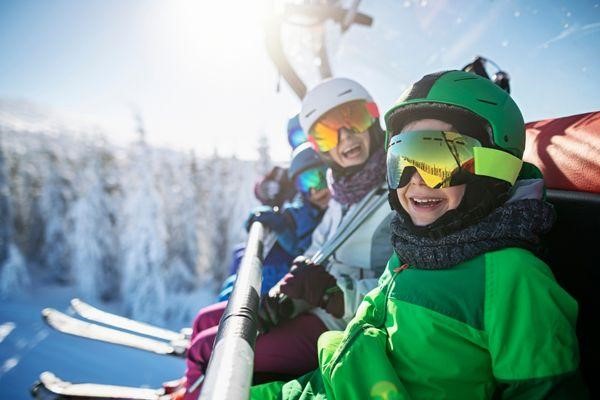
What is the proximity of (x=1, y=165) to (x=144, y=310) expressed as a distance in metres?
13.5

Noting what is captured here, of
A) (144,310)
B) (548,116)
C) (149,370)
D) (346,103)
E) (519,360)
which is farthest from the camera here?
(144,310)

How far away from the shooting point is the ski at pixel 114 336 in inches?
154

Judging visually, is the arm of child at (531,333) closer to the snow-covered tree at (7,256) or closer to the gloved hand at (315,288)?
the gloved hand at (315,288)

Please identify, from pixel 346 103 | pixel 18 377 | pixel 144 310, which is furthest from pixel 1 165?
pixel 346 103

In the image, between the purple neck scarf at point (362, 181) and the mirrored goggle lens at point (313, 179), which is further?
the mirrored goggle lens at point (313, 179)

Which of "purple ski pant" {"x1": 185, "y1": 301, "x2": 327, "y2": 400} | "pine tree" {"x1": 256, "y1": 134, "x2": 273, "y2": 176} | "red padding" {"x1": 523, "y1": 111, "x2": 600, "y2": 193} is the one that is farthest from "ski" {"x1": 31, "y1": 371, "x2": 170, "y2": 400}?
"pine tree" {"x1": 256, "y1": 134, "x2": 273, "y2": 176}

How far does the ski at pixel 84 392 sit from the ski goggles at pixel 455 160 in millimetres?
2729

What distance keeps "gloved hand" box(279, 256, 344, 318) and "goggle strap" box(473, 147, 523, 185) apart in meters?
1.25

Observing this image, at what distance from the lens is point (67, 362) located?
8.32m

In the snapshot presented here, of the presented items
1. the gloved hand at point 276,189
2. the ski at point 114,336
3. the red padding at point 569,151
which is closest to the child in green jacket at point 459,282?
the red padding at point 569,151

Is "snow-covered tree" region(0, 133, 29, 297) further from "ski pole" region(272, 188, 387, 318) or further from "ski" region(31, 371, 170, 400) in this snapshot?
"ski pole" region(272, 188, 387, 318)

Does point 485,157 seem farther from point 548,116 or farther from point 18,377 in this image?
point 18,377

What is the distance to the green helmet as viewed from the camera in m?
1.41

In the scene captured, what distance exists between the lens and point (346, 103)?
9.71ft
